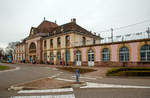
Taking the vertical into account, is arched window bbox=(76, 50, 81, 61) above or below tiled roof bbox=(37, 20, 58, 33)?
below

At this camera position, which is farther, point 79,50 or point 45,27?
point 45,27

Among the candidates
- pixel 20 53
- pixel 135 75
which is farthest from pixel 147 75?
pixel 20 53

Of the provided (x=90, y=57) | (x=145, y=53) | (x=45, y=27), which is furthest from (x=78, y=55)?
(x=45, y=27)

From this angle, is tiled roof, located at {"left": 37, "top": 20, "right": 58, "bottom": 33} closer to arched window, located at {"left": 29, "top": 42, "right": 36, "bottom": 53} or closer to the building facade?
the building facade

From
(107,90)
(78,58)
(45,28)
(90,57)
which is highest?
(45,28)

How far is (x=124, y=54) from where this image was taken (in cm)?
1878

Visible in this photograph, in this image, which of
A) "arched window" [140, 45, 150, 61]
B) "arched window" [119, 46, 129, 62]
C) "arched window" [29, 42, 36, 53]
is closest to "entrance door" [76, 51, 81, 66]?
"arched window" [119, 46, 129, 62]

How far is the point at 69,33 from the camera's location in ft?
91.4

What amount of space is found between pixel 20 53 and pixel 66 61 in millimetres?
35069

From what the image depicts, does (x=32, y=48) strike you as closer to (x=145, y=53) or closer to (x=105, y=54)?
(x=105, y=54)

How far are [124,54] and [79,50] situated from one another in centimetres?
1000

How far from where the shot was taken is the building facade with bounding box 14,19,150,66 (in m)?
17.7

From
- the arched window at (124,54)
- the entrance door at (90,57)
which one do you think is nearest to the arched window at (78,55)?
the entrance door at (90,57)

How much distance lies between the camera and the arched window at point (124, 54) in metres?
18.5
